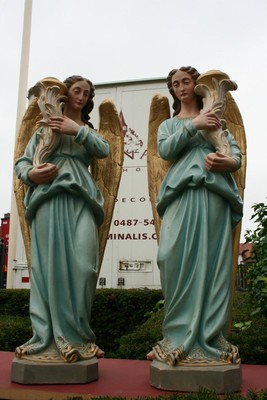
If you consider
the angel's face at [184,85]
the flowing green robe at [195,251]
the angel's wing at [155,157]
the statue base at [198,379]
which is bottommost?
the statue base at [198,379]

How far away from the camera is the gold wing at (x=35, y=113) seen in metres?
3.87

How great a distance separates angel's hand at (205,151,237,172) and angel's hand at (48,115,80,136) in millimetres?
1101

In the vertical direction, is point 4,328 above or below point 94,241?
below

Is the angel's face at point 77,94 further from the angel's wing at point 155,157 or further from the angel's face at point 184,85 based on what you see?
the angel's face at point 184,85

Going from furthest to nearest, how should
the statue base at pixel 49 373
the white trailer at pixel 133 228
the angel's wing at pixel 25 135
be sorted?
the white trailer at pixel 133 228
the angel's wing at pixel 25 135
the statue base at pixel 49 373

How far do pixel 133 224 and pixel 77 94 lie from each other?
17.3ft

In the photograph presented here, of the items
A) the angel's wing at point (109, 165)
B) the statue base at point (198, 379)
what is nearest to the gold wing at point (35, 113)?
the angel's wing at point (109, 165)

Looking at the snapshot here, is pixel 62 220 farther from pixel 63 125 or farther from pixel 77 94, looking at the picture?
pixel 77 94

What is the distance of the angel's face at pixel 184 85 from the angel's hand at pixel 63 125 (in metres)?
0.93

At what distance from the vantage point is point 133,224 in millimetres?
9109

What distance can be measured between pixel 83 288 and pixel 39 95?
165cm

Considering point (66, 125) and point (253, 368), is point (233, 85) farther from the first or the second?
point (253, 368)

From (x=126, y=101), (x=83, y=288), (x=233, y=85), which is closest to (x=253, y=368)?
(x=83, y=288)

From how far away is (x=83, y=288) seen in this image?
363 centimetres
